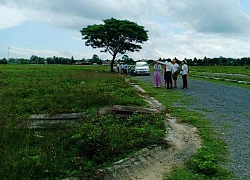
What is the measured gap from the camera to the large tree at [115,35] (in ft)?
124

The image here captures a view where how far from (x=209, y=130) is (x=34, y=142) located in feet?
11.4

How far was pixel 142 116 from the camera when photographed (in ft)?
21.7

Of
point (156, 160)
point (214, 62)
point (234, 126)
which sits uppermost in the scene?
point (214, 62)

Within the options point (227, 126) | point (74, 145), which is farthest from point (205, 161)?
point (227, 126)

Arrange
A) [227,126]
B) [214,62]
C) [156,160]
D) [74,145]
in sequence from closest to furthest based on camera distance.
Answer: [156,160] → [74,145] → [227,126] → [214,62]

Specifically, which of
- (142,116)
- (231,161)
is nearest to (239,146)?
(231,161)

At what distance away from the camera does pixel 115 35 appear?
Answer: 125 feet

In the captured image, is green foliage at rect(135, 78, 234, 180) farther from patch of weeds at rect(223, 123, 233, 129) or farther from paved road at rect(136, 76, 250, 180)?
patch of weeds at rect(223, 123, 233, 129)

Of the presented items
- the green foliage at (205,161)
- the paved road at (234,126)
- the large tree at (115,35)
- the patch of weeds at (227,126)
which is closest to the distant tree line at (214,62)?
the large tree at (115,35)

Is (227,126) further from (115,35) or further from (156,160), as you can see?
(115,35)

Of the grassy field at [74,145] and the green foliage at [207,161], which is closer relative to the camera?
the grassy field at [74,145]

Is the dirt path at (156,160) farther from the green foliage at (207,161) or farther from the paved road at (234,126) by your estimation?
the paved road at (234,126)

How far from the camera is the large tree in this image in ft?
124

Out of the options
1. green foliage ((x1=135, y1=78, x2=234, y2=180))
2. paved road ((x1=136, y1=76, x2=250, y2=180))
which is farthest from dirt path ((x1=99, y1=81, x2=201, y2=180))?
paved road ((x1=136, y1=76, x2=250, y2=180))
